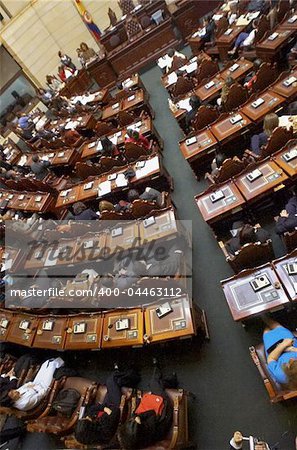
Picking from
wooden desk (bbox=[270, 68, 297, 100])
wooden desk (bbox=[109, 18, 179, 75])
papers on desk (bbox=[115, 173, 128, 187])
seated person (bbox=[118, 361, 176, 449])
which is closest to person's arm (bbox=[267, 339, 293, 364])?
seated person (bbox=[118, 361, 176, 449])

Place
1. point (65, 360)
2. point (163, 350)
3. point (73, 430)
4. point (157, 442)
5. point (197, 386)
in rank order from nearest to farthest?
point (157, 442) → point (73, 430) → point (197, 386) → point (163, 350) → point (65, 360)

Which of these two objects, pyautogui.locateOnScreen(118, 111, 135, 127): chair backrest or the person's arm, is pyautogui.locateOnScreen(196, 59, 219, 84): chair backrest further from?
the person's arm

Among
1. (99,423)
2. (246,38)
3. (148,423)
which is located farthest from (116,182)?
(246,38)

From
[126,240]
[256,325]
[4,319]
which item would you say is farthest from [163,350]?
[4,319]

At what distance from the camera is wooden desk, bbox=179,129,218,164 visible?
608cm

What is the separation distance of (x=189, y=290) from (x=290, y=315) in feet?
4.90

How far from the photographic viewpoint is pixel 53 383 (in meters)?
4.73

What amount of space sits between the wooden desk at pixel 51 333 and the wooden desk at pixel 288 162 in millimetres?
4016

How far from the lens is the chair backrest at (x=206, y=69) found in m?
7.35

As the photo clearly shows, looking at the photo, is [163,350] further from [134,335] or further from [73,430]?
[73,430]

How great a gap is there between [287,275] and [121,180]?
3716mm

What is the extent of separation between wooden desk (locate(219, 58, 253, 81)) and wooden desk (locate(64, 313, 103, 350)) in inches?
222

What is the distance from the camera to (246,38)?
782 cm

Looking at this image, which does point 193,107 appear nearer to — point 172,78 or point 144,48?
point 172,78
